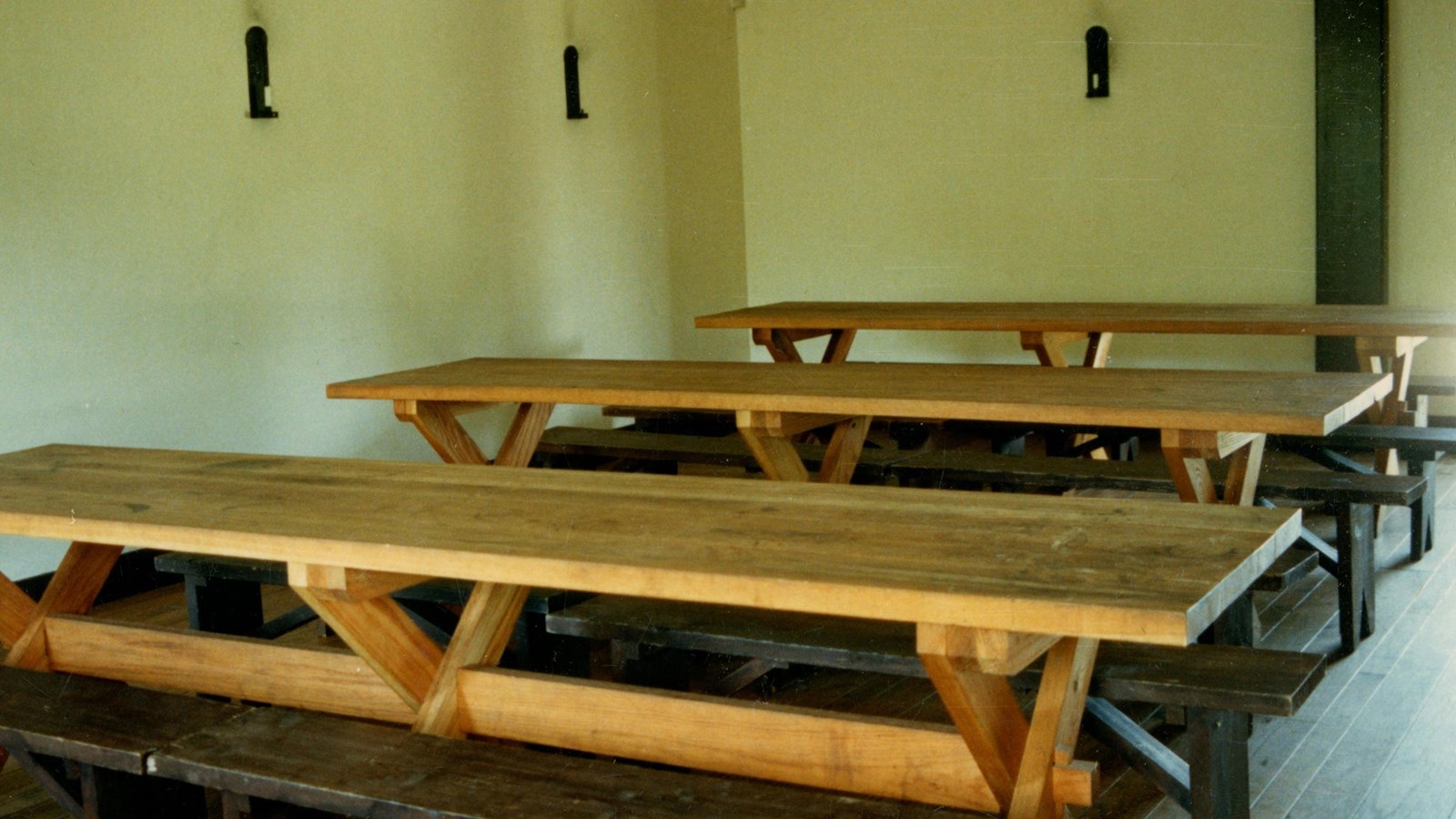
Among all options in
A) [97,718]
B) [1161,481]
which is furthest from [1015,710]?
[1161,481]

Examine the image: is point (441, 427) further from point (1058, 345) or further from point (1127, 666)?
point (1127, 666)

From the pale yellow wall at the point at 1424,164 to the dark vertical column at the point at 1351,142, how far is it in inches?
4.8

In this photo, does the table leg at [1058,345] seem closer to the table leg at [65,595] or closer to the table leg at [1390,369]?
the table leg at [1390,369]

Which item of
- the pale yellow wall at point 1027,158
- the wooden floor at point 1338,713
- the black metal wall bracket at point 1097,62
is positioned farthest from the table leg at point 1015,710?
the black metal wall bracket at point 1097,62

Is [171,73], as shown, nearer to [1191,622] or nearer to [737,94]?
[737,94]

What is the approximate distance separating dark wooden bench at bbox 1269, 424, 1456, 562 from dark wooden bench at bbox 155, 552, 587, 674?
2.04 m

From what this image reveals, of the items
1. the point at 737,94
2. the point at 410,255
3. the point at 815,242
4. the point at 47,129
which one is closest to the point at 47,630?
the point at 47,129

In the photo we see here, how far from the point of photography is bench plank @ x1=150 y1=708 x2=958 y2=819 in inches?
70.7

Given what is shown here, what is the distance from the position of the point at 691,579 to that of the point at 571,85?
507 centimetres

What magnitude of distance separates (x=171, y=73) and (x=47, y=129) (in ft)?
1.66

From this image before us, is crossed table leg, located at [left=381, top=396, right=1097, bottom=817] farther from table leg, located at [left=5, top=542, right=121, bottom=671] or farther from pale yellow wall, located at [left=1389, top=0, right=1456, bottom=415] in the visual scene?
pale yellow wall, located at [left=1389, top=0, right=1456, bottom=415]

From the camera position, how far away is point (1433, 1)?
5582 mm

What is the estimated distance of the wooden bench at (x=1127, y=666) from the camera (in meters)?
1.98

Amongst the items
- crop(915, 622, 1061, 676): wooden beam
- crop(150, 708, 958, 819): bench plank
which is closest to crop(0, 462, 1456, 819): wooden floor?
crop(150, 708, 958, 819): bench plank
